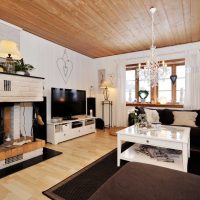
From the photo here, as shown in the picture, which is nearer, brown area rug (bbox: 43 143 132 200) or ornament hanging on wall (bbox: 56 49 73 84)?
brown area rug (bbox: 43 143 132 200)

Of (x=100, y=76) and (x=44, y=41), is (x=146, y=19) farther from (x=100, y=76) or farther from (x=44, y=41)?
(x=100, y=76)

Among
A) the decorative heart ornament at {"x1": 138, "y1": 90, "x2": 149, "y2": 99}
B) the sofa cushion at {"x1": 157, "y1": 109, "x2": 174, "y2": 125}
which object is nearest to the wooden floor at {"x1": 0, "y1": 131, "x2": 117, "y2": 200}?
the sofa cushion at {"x1": 157, "y1": 109, "x2": 174, "y2": 125}

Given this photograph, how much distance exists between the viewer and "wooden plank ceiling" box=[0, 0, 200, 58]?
2.46 metres

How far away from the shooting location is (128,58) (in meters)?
4.93

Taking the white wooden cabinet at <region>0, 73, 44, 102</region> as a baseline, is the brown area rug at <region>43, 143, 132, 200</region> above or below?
below

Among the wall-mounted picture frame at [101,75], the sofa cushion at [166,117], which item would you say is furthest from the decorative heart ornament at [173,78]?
the wall-mounted picture frame at [101,75]

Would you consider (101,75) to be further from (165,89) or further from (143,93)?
(165,89)

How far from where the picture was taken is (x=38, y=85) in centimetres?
309

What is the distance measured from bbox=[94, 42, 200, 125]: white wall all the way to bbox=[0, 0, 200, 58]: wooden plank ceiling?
0.62 feet

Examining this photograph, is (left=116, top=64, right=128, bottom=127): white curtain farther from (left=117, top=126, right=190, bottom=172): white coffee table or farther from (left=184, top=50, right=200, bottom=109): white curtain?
(left=117, top=126, right=190, bottom=172): white coffee table

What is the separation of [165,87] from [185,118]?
1283 mm

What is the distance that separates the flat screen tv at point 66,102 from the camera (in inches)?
151

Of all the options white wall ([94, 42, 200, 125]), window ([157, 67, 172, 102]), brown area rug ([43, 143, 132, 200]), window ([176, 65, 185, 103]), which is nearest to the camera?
brown area rug ([43, 143, 132, 200])

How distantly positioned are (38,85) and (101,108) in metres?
2.83
